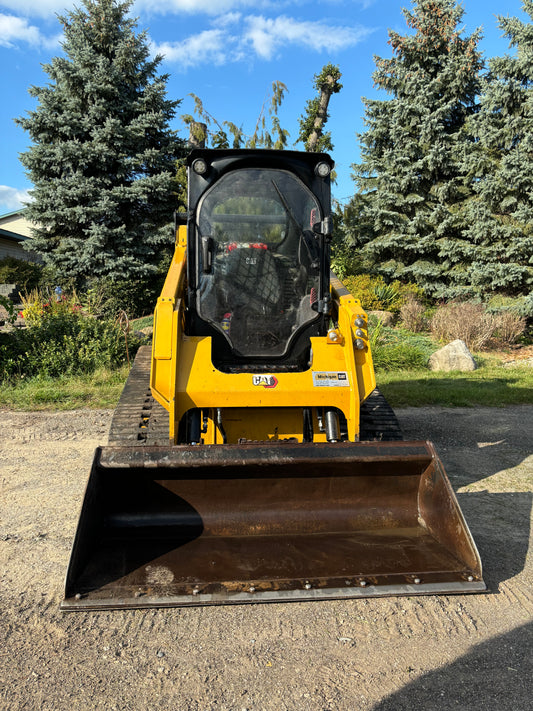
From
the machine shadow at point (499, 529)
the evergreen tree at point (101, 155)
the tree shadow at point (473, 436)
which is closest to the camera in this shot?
the machine shadow at point (499, 529)

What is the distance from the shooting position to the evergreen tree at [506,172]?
14992 millimetres

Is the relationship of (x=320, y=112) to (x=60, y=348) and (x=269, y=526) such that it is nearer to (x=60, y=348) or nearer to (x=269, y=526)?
(x=60, y=348)

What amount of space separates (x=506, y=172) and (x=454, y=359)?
6808 millimetres

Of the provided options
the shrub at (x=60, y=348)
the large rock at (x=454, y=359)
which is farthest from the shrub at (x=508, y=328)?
the shrub at (x=60, y=348)

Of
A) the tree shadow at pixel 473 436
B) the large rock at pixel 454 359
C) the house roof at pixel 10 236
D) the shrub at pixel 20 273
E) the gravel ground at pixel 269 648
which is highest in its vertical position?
the house roof at pixel 10 236

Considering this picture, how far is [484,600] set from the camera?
306cm

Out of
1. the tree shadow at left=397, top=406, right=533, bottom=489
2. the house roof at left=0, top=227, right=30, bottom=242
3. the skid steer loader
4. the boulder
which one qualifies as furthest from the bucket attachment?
the house roof at left=0, top=227, right=30, bottom=242

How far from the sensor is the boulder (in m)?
14.4

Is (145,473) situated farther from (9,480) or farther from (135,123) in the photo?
(135,123)

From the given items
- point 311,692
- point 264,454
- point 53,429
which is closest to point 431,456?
point 264,454

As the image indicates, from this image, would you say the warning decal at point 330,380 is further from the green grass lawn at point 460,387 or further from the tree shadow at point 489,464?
the green grass lawn at point 460,387

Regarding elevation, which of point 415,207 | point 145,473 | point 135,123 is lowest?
point 145,473

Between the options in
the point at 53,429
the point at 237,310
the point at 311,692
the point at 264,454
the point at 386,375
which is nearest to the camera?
the point at 311,692

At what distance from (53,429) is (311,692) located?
529 cm
